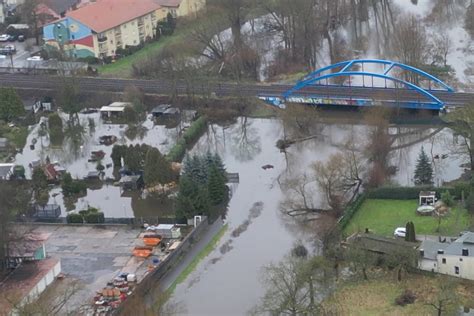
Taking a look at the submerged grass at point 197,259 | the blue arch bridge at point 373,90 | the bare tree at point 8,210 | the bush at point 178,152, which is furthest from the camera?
the blue arch bridge at point 373,90

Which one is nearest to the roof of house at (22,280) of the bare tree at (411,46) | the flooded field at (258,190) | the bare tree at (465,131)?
the flooded field at (258,190)

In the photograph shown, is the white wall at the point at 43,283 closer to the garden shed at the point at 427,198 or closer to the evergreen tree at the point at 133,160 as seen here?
the evergreen tree at the point at 133,160

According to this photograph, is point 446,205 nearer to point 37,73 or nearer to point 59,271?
point 59,271

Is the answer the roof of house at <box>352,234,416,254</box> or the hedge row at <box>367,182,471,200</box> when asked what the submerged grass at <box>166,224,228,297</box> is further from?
the hedge row at <box>367,182,471,200</box>

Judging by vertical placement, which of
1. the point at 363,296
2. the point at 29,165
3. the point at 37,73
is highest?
the point at 37,73

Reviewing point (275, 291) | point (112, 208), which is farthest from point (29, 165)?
point (275, 291)

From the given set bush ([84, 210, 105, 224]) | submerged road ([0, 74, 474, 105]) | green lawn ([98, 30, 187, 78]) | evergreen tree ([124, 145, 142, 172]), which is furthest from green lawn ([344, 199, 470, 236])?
green lawn ([98, 30, 187, 78])
